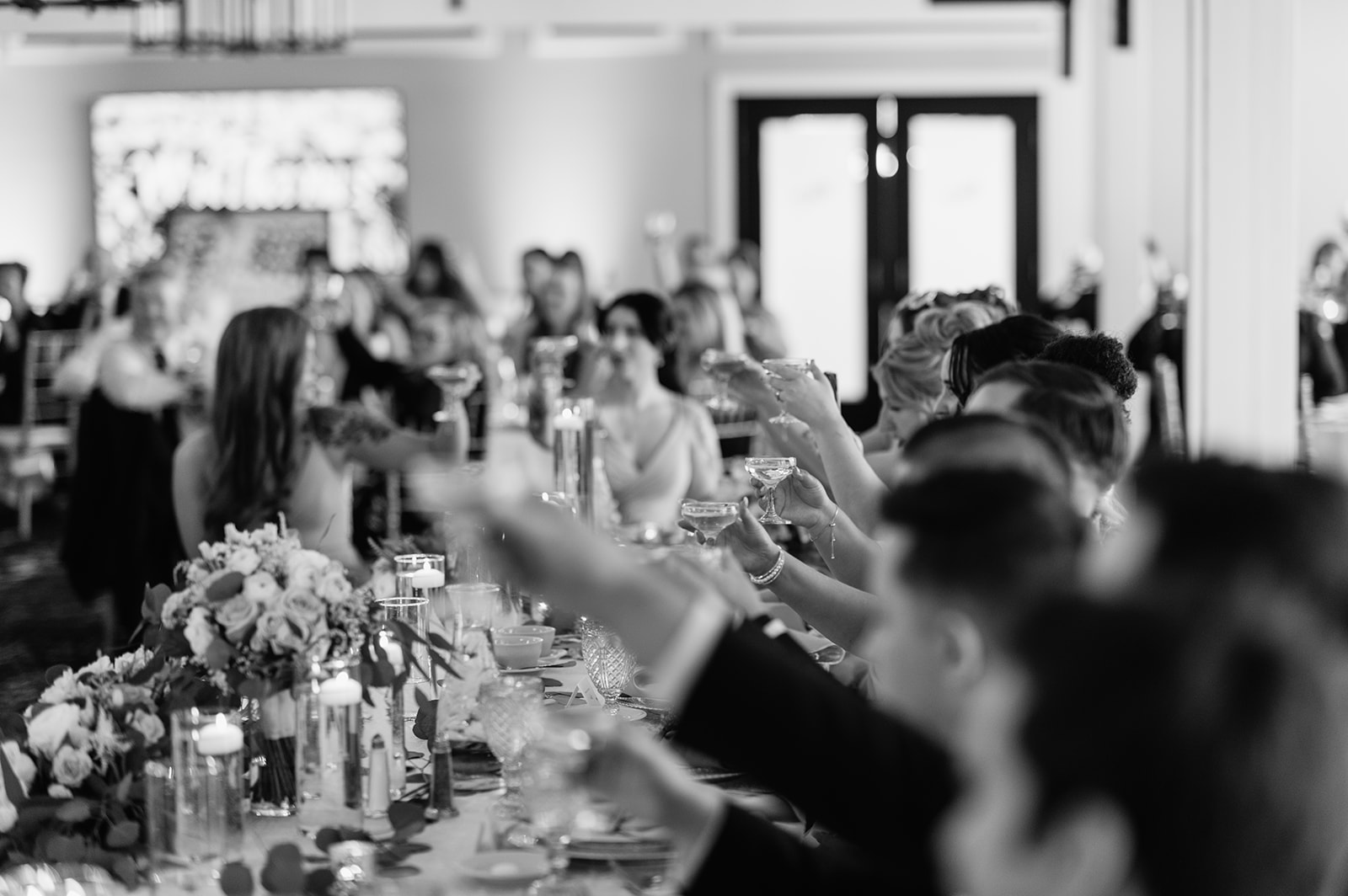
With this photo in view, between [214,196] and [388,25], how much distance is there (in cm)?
197

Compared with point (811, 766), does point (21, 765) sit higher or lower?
lower

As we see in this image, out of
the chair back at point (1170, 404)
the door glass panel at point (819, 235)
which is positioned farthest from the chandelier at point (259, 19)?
the chair back at point (1170, 404)

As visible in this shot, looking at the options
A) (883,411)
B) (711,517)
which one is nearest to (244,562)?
(711,517)

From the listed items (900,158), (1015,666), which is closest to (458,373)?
(1015,666)

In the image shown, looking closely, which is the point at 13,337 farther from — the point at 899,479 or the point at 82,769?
the point at 899,479

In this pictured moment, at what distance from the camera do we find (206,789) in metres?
1.87

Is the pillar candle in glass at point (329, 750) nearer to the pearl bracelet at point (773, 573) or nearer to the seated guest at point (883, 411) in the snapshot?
the pearl bracelet at point (773, 573)

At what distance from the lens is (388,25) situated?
37.6 feet

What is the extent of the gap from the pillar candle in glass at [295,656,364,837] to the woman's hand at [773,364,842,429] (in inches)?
47.1

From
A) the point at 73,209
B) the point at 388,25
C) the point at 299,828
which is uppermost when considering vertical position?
the point at 388,25

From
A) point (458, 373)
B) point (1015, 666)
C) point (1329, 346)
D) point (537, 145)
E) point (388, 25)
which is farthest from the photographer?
point (537, 145)

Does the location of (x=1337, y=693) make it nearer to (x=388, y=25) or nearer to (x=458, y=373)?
(x=458, y=373)

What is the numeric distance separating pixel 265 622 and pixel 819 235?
1057 cm

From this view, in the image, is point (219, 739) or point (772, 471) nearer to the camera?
point (219, 739)
